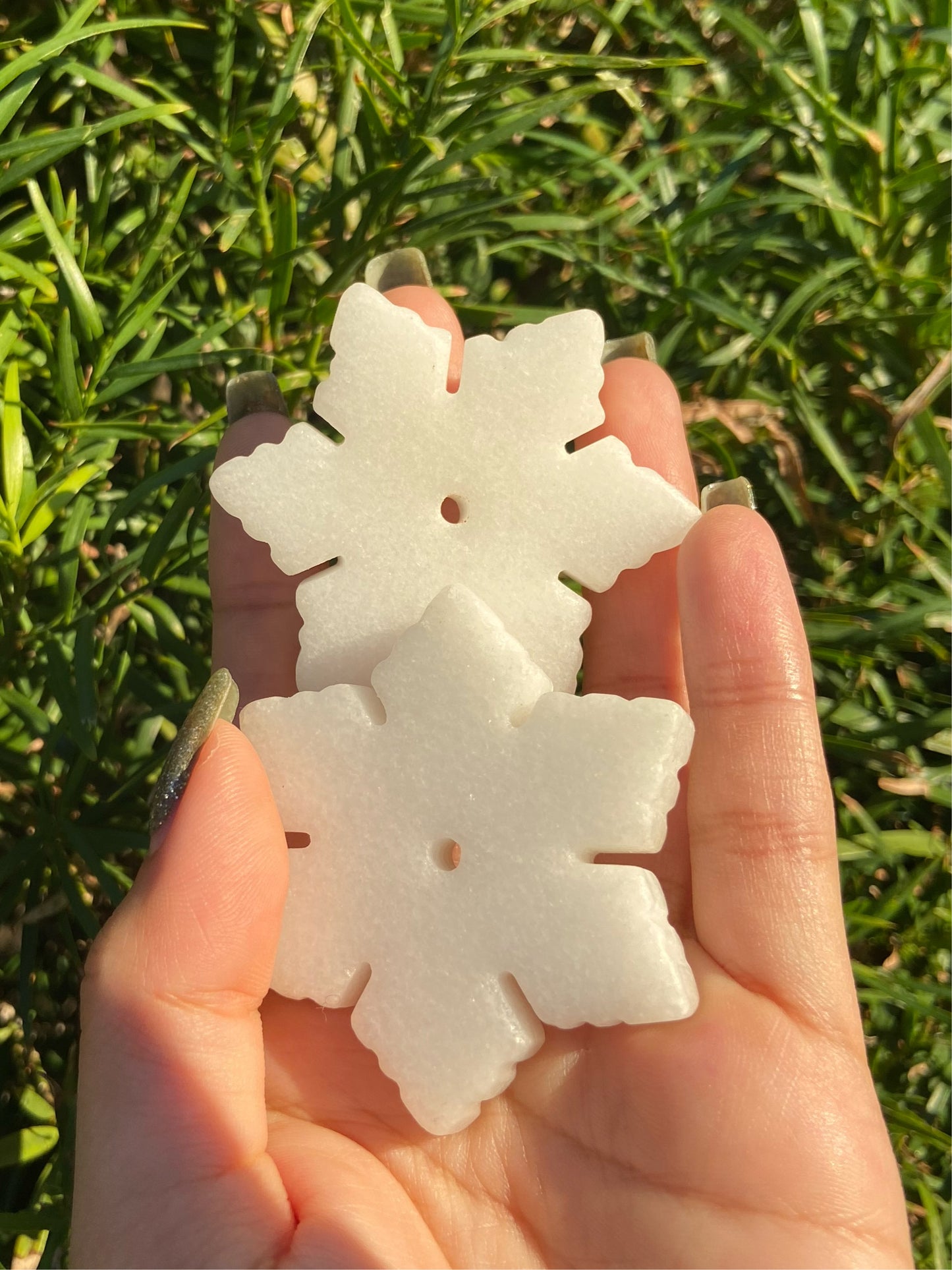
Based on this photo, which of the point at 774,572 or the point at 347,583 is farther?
the point at 347,583

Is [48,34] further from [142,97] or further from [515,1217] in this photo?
[515,1217]

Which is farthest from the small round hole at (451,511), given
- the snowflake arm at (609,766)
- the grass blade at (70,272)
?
the grass blade at (70,272)

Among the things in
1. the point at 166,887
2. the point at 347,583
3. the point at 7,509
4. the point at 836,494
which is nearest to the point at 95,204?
the point at 7,509

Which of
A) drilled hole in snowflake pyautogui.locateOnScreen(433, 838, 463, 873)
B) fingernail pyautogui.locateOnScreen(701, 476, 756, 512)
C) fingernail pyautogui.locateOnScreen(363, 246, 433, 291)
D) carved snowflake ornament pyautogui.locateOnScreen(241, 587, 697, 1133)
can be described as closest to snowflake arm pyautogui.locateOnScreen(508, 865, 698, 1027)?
carved snowflake ornament pyautogui.locateOnScreen(241, 587, 697, 1133)

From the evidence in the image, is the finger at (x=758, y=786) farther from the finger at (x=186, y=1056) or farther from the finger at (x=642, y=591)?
the finger at (x=186, y=1056)

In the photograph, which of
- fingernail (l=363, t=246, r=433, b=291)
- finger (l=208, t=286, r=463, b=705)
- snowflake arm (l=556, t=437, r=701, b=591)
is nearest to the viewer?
snowflake arm (l=556, t=437, r=701, b=591)

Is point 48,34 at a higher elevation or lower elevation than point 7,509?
higher

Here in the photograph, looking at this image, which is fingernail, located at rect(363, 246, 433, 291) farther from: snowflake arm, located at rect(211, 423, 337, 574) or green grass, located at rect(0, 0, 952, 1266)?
snowflake arm, located at rect(211, 423, 337, 574)
